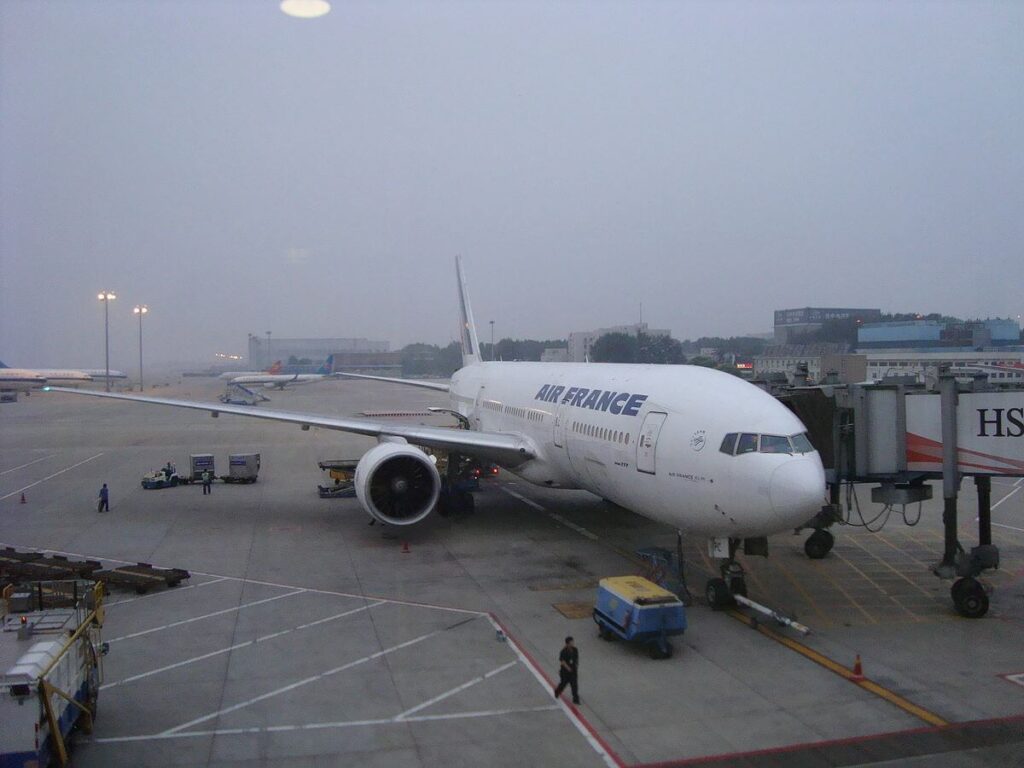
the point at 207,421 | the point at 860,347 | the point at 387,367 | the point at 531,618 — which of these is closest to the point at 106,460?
the point at 207,421

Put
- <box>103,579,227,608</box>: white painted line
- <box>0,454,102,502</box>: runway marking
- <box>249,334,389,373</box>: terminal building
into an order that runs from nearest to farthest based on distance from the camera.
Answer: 1. <box>103,579,227,608</box>: white painted line
2. <box>0,454,102,502</box>: runway marking
3. <box>249,334,389,373</box>: terminal building

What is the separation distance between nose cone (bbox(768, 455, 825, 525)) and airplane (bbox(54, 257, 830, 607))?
0.7 inches

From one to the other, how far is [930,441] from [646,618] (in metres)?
7.29

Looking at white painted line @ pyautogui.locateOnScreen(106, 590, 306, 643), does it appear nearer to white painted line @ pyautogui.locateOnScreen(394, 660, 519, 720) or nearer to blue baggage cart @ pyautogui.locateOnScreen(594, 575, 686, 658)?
white painted line @ pyautogui.locateOnScreen(394, 660, 519, 720)

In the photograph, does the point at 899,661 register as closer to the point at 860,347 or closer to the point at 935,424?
the point at 935,424

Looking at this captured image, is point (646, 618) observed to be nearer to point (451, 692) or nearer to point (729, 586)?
point (729, 586)

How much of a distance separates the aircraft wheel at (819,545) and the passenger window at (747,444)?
6.77 metres

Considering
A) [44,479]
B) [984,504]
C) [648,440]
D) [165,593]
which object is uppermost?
[648,440]

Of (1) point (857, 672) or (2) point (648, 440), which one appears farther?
(2) point (648, 440)

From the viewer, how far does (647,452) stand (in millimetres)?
15625

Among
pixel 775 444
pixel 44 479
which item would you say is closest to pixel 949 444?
pixel 775 444

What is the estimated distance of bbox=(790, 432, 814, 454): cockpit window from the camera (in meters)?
13.5

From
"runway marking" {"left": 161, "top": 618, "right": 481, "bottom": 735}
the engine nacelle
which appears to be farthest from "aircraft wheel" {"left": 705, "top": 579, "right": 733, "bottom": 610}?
the engine nacelle

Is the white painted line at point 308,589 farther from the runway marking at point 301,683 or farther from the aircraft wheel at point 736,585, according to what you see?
the aircraft wheel at point 736,585
